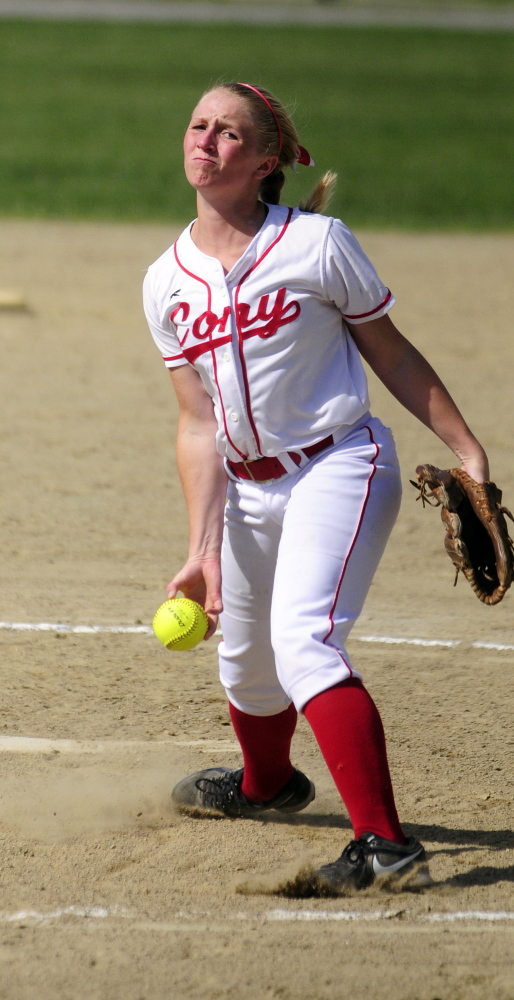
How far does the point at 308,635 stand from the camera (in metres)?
2.75

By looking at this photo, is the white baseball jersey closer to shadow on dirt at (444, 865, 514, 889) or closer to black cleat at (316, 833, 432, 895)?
black cleat at (316, 833, 432, 895)

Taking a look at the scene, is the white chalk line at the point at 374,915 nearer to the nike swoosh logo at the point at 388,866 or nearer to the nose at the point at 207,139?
the nike swoosh logo at the point at 388,866

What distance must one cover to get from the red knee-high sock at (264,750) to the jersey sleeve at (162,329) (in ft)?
3.27

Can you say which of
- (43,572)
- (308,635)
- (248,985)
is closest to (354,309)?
(308,635)

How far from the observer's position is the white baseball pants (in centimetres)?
277

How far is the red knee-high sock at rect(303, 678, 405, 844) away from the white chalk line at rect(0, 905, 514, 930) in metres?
0.19

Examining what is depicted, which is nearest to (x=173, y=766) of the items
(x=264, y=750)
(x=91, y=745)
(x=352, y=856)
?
(x=91, y=745)

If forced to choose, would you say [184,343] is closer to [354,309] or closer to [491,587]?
[354,309]

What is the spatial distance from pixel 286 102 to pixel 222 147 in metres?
15.4

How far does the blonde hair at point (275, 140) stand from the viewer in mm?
2906

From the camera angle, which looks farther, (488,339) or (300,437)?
(488,339)

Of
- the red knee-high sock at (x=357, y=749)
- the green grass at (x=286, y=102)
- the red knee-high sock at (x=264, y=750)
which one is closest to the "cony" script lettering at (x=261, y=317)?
the red knee-high sock at (x=357, y=749)

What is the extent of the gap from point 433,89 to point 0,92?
27.8 ft

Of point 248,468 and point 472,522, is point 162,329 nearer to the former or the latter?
point 248,468
